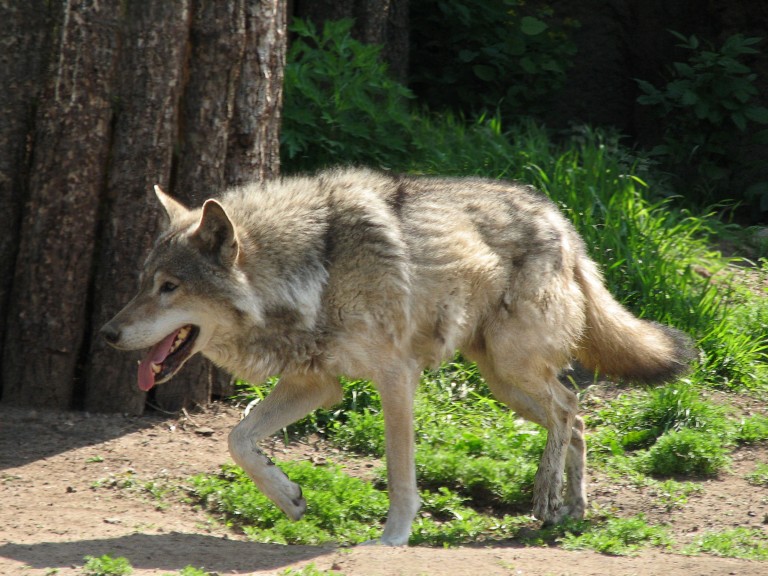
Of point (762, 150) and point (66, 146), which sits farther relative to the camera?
point (762, 150)

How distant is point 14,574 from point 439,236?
2.54 meters

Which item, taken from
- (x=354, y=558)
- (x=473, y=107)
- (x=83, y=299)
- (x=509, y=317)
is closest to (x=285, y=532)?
(x=354, y=558)

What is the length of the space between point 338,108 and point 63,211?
Result: 9.32 feet

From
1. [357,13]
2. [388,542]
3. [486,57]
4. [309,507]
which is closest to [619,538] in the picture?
[388,542]

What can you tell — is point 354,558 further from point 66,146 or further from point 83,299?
point 66,146

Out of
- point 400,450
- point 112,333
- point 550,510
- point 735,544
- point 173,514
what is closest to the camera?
point 112,333

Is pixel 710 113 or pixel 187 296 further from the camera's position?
pixel 710 113

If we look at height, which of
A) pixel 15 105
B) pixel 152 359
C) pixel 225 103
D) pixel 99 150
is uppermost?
pixel 225 103

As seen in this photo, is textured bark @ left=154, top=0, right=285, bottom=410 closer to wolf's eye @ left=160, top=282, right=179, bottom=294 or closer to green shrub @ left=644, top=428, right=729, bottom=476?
wolf's eye @ left=160, top=282, right=179, bottom=294

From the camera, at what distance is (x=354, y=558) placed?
4234mm

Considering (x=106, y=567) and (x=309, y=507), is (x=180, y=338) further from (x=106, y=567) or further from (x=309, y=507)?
(x=106, y=567)

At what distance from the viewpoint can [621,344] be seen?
18.9ft

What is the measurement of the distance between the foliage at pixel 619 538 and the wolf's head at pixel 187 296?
187 cm

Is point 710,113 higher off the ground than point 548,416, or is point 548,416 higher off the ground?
point 710,113
